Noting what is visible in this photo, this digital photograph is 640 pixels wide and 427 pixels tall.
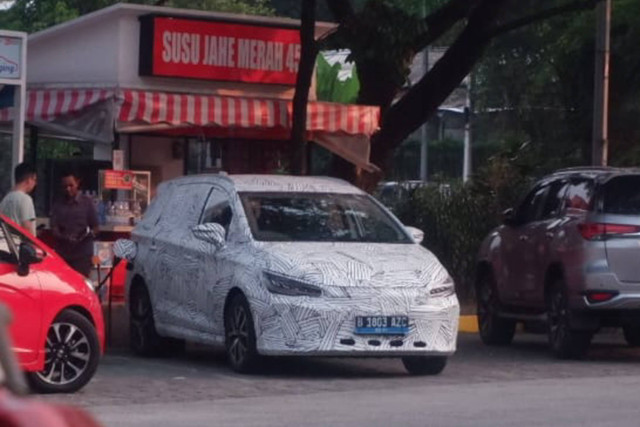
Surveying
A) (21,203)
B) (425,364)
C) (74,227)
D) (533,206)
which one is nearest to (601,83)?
(533,206)

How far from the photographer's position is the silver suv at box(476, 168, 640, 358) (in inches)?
548

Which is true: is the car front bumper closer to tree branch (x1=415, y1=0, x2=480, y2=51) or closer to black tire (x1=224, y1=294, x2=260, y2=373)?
black tire (x1=224, y1=294, x2=260, y2=373)

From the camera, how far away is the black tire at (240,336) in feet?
41.2

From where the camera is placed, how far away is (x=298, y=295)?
40.4 ft

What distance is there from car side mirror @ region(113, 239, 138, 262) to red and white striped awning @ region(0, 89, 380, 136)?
113 inches

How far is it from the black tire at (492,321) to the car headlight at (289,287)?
15.0ft

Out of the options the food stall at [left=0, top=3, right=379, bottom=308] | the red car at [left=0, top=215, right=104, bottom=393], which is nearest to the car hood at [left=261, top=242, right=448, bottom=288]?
the red car at [left=0, top=215, right=104, bottom=393]

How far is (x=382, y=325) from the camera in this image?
484 inches

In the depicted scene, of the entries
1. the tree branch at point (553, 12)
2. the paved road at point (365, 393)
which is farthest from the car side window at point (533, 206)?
the tree branch at point (553, 12)

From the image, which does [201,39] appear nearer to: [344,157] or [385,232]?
[344,157]

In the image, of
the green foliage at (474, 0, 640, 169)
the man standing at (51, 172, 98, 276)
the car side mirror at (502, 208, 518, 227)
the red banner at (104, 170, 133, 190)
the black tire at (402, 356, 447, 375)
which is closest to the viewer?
the black tire at (402, 356, 447, 375)

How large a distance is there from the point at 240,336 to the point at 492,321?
459 cm

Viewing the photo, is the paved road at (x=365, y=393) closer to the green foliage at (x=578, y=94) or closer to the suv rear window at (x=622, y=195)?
the suv rear window at (x=622, y=195)

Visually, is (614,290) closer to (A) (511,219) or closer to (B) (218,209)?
(A) (511,219)
